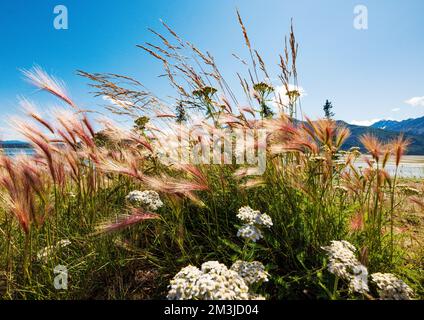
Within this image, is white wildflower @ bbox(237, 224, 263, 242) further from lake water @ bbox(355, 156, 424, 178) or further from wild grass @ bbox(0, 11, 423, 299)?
lake water @ bbox(355, 156, 424, 178)

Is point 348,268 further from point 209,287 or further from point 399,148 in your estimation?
point 399,148

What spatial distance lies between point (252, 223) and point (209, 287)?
60cm

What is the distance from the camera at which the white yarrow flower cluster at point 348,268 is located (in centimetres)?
133

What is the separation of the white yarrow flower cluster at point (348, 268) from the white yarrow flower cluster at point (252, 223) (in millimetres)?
416

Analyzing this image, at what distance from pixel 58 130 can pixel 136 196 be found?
0.98m

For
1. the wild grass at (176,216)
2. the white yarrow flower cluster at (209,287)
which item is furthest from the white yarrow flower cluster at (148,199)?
the white yarrow flower cluster at (209,287)

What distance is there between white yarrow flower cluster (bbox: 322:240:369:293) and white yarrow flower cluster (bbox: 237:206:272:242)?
1.36 ft

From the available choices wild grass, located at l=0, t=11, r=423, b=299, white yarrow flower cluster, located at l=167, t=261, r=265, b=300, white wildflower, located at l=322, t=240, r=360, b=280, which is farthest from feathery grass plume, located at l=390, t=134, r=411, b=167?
white yarrow flower cluster, located at l=167, t=261, r=265, b=300

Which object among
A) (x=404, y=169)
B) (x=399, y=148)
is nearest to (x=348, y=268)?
(x=399, y=148)

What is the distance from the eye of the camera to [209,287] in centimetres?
112

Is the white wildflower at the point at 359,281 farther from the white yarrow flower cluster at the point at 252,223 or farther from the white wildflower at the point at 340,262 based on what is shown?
the white yarrow flower cluster at the point at 252,223

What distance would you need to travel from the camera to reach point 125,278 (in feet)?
6.78

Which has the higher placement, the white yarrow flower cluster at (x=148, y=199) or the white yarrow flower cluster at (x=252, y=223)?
the white yarrow flower cluster at (x=148, y=199)
